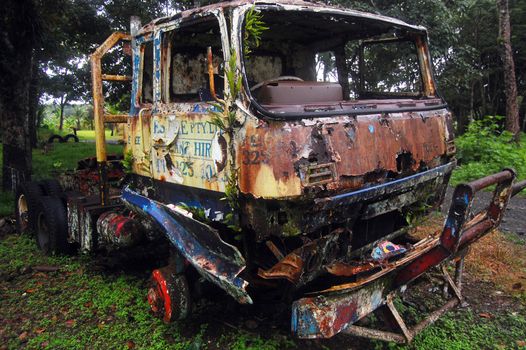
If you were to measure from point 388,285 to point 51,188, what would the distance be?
4.60m

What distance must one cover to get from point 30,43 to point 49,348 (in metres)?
6.53

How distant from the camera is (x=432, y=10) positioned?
34.3ft

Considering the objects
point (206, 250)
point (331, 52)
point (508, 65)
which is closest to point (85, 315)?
point (206, 250)

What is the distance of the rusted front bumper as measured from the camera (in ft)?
8.66

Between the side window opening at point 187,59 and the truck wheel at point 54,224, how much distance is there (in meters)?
2.52

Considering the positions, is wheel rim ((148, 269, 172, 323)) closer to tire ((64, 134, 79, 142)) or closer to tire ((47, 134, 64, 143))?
tire ((47, 134, 64, 143))

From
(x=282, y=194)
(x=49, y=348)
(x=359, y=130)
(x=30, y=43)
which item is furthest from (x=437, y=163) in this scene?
(x=30, y=43)

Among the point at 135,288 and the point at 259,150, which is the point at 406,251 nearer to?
the point at 259,150

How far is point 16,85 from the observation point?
25.7ft

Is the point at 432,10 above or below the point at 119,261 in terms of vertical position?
above

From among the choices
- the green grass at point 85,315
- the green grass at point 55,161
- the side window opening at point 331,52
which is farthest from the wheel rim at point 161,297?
the green grass at point 55,161

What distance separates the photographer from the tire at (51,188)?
5.67m

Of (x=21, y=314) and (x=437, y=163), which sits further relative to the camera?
(x=21, y=314)

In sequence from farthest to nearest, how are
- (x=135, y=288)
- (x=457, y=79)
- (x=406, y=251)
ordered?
(x=457, y=79)
(x=135, y=288)
(x=406, y=251)
